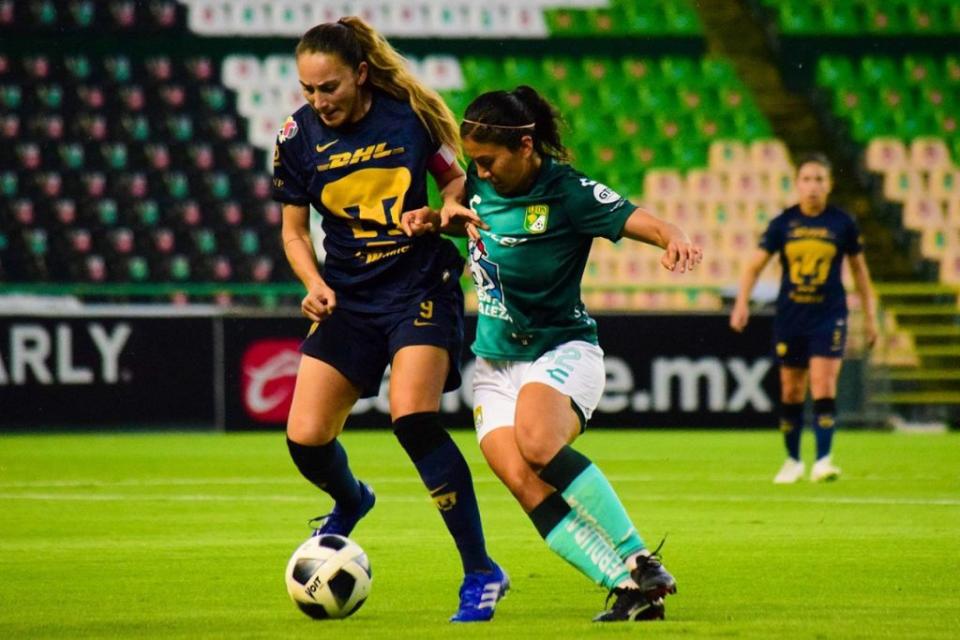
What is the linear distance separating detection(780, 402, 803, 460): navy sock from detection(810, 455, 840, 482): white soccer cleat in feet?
0.46

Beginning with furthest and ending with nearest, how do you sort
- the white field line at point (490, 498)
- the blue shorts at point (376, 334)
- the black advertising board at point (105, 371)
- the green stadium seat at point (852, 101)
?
the green stadium seat at point (852, 101), the black advertising board at point (105, 371), the white field line at point (490, 498), the blue shorts at point (376, 334)

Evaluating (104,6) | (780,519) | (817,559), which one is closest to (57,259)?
(104,6)

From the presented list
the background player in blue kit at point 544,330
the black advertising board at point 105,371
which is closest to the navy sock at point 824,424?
the background player in blue kit at point 544,330

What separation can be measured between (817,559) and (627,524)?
1.98 metres

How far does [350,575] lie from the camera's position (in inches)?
207

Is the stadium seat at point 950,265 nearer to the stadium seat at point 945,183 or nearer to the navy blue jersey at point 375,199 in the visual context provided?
the stadium seat at point 945,183

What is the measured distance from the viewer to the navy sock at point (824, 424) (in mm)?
10828

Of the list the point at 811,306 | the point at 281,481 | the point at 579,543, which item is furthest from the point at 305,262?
the point at 811,306

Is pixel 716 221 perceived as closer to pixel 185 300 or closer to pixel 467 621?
pixel 185 300

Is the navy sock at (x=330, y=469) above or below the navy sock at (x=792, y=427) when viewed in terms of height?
above

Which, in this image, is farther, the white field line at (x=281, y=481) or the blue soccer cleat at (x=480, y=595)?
the white field line at (x=281, y=481)

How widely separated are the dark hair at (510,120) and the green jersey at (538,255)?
4.0 inches

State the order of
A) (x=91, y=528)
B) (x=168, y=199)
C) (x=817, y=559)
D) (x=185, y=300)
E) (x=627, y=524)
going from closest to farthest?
(x=627, y=524) → (x=817, y=559) → (x=91, y=528) → (x=185, y=300) → (x=168, y=199)

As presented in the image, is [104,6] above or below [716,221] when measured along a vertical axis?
above
